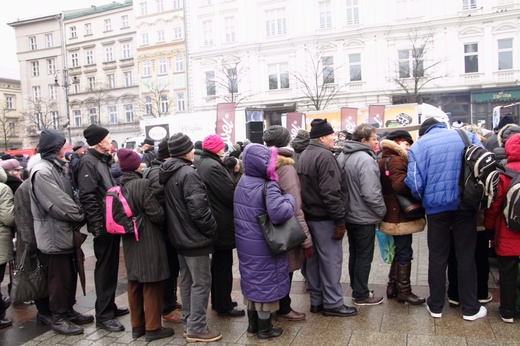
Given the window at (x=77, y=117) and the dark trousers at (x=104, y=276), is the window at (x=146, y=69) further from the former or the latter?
the dark trousers at (x=104, y=276)

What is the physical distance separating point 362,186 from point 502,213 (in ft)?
4.55

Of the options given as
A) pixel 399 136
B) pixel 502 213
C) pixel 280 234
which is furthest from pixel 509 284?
pixel 280 234

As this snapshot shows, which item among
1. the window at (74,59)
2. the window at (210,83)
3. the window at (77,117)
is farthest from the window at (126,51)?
the window at (210,83)

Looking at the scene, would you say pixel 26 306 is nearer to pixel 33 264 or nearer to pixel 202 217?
pixel 33 264

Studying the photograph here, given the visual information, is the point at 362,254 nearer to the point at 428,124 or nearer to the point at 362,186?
the point at 362,186

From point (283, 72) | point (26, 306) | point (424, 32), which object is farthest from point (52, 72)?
point (26, 306)

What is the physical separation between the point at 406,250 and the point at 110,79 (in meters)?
47.7

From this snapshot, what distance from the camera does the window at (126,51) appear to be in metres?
46.8

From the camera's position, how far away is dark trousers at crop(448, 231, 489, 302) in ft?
16.2

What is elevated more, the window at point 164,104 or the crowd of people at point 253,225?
the window at point 164,104

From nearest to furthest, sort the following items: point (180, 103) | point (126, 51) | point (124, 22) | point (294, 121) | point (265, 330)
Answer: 1. point (265, 330)
2. point (294, 121)
3. point (180, 103)
4. point (126, 51)
5. point (124, 22)

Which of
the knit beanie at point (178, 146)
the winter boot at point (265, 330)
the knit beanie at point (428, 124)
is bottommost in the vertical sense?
the winter boot at point (265, 330)

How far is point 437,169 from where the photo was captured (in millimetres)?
4484

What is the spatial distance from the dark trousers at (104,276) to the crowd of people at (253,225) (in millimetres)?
11
